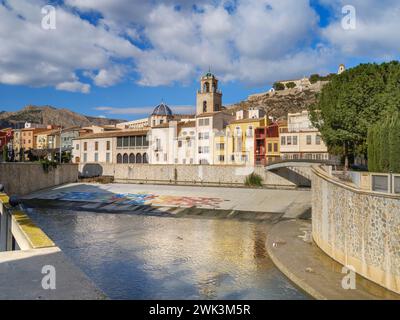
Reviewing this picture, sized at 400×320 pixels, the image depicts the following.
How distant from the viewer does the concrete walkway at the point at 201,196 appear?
52250 mm

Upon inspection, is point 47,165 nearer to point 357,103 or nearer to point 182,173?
point 182,173

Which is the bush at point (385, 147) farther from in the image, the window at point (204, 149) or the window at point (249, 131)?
the window at point (204, 149)

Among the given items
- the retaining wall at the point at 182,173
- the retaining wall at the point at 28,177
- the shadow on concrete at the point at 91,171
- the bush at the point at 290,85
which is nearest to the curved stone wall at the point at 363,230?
the retaining wall at the point at 182,173

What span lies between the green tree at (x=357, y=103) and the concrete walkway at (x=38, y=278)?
36362 mm

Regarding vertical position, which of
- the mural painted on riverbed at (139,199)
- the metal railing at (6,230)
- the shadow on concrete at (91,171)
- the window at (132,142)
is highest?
the window at (132,142)

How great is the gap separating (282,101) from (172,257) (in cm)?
15292

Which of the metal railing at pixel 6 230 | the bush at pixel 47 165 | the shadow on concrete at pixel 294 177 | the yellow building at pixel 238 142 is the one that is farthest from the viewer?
the yellow building at pixel 238 142

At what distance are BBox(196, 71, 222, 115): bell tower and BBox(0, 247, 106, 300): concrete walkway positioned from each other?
91788 mm

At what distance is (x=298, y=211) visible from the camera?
1857 inches

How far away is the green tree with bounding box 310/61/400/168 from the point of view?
4203 cm

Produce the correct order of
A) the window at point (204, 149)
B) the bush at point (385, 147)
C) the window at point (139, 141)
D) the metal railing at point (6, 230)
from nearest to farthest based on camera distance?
the metal railing at point (6, 230), the bush at point (385, 147), the window at point (204, 149), the window at point (139, 141)

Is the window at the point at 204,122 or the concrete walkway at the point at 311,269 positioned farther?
the window at the point at 204,122

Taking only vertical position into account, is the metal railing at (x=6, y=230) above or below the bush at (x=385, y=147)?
below
